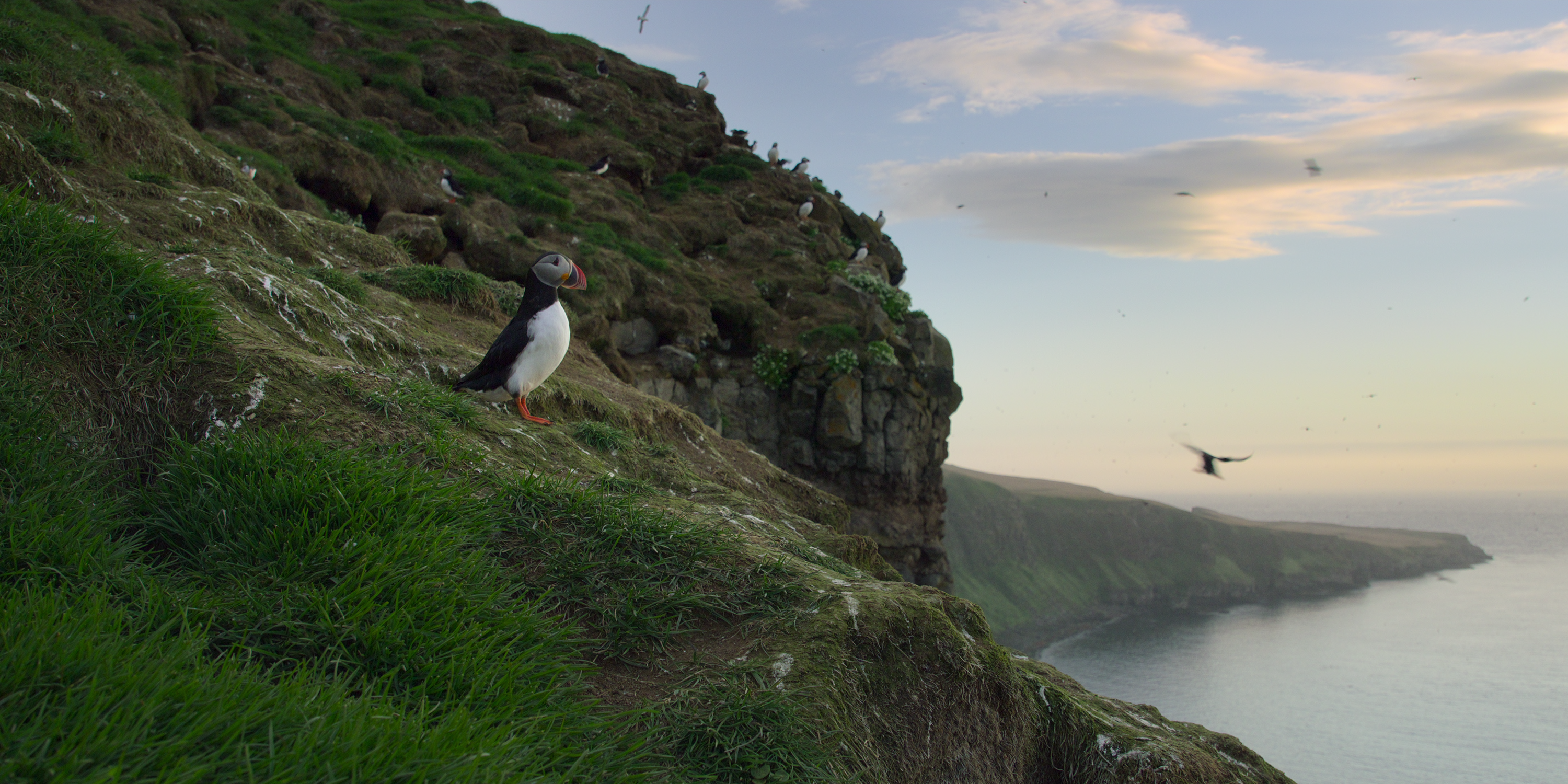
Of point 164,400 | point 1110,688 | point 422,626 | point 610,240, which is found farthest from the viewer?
point 1110,688

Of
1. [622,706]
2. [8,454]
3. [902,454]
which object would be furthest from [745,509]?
[902,454]

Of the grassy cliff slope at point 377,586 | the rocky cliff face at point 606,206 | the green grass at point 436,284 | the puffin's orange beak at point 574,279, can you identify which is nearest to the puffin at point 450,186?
the rocky cliff face at point 606,206

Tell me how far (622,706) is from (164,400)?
2858mm

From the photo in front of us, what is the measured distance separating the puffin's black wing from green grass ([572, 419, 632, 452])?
0.71 meters

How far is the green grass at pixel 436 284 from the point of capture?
8594 millimetres

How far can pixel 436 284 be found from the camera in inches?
351

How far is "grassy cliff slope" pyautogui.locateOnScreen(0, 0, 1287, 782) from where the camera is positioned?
2193 millimetres

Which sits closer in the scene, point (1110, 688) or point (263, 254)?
point (263, 254)

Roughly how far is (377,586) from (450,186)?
57.5 feet

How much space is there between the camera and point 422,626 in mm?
2912

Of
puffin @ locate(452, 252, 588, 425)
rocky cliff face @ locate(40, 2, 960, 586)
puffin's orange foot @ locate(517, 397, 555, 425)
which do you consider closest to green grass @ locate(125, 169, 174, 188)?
puffin @ locate(452, 252, 588, 425)

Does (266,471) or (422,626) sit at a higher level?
(266,471)

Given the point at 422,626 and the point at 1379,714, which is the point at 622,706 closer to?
the point at 422,626

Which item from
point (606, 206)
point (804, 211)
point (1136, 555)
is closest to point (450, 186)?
point (606, 206)
